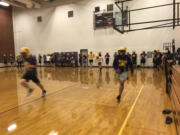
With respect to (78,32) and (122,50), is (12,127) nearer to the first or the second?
(122,50)

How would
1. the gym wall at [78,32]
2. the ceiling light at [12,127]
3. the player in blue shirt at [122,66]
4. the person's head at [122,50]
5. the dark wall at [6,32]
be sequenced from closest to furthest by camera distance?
the ceiling light at [12,127] → the person's head at [122,50] → the player in blue shirt at [122,66] → the gym wall at [78,32] → the dark wall at [6,32]

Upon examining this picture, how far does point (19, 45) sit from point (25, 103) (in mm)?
20509

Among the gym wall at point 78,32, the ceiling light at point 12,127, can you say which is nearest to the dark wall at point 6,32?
the gym wall at point 78,32

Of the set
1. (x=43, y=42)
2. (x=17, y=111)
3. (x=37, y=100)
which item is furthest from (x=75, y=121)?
(x=43, y=42)

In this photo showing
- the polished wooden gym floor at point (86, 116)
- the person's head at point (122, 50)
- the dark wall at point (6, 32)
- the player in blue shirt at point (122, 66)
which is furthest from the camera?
the dark wall at point (6, 32)

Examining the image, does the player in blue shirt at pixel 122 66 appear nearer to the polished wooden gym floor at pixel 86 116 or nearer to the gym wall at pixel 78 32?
the polished wooden gym floor at pixel 86 116

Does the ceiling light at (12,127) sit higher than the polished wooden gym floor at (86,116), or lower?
lower

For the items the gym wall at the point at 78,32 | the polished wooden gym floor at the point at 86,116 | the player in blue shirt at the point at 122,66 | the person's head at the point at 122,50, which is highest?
the gym wall at the point at 78,32

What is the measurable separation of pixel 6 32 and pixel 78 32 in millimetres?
11839

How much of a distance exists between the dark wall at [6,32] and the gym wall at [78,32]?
75 cm

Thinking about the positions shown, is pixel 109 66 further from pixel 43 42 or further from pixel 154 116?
pixel 154 116

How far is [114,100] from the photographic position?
14.7 feet

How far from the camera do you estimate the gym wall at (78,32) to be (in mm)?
13672

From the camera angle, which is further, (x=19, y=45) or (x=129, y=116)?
(x=19, y=45)
